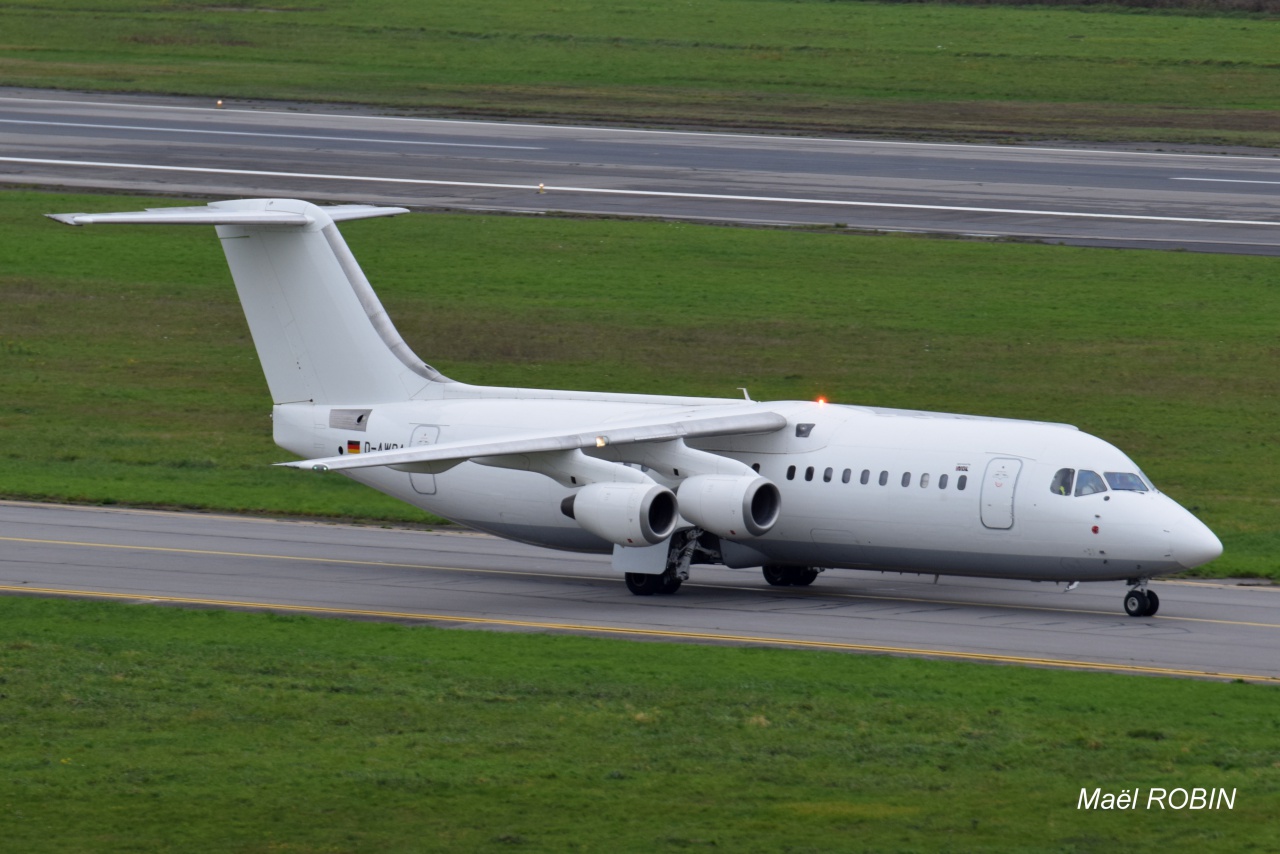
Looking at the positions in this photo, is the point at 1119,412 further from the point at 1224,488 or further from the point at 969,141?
the point at 969,141

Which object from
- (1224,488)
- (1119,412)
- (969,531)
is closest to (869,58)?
(1119,412)

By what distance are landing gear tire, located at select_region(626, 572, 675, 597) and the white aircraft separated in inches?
1.5

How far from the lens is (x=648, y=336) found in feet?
170

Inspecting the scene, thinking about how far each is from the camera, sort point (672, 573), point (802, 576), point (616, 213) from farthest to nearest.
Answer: point (616, 213)
point (802, 576)
point (672, 573)

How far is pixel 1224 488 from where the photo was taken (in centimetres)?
3816

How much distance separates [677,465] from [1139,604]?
7.24m

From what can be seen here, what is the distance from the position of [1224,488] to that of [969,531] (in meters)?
10.8

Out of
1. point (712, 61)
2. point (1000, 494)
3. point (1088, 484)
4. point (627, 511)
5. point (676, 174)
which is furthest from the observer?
point (712, 61)

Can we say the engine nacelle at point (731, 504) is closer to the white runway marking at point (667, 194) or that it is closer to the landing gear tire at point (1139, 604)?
the landing gear tire at point (1139, 604)

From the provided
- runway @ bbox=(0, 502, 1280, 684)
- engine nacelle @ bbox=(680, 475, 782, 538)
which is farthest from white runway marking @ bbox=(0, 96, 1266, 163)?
engine nacelle @ bbox=(680, 475, 782, 538)

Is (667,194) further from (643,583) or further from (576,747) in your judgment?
(576,747)

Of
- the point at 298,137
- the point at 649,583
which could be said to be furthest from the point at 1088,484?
the point at 298,137

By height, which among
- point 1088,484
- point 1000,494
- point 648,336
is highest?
point 648,336

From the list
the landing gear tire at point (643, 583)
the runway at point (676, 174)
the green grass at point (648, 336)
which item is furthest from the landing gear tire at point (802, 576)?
the runway at point (676, 174)
